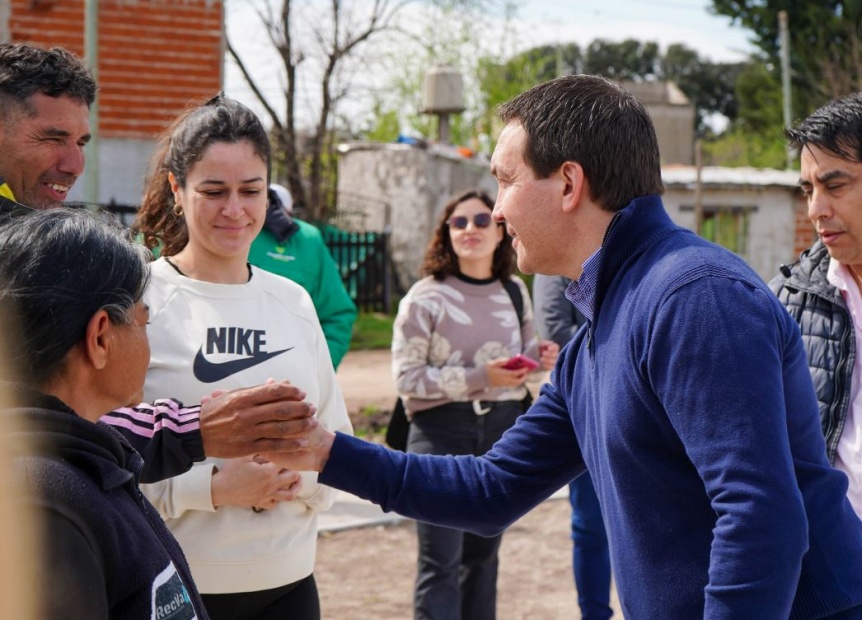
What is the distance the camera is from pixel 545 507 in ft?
23.3

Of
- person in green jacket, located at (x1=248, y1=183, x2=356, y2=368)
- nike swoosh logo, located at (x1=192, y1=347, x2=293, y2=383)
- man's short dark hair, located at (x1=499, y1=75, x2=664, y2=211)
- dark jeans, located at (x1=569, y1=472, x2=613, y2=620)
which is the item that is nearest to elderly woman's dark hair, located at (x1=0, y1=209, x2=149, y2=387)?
man's short dark hair, located at (x1=499, y1=75, x2=664, y2=211)

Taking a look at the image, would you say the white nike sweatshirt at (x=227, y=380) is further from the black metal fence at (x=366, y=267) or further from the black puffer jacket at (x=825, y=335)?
the black metal fence at (x=366, y=267)

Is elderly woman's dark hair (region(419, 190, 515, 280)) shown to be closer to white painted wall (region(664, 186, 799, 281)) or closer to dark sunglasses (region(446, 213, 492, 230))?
dark sunglasses (region(446, 213, 492, 230))

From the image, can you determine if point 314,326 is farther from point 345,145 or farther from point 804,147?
point 345,145

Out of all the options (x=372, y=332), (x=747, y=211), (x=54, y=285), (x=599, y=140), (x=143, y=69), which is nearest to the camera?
(x=54, y=285)

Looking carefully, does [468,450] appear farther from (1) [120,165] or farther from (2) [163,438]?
(1) [120,165]

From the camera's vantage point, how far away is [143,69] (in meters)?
11.1

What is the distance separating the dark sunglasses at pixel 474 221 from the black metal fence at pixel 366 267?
46.2 ft

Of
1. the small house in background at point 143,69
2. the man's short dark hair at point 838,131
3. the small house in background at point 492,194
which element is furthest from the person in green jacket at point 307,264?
the small house in background at point 492,194

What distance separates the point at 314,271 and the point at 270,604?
206cm

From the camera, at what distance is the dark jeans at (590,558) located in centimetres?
485

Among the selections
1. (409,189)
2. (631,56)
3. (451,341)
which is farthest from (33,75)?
(631,56)

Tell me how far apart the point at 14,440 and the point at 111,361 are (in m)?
0.25

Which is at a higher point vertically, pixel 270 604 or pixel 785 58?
pixel 785 58
